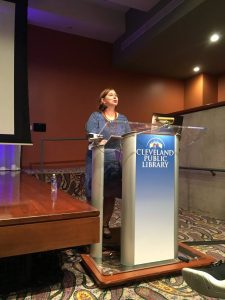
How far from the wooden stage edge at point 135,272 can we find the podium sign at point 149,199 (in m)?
0.07

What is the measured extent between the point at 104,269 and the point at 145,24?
3702 millimetres

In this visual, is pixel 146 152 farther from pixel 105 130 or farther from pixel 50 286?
pixel 50 286

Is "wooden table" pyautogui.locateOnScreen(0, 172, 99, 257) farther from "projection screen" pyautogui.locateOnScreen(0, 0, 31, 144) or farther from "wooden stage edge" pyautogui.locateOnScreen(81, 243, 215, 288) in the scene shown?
"projection screen" pyautogui.locateOnScreen(0, 0, 31, 144)

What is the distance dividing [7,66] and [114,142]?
2.49m

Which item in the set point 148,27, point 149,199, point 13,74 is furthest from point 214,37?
point 149,199

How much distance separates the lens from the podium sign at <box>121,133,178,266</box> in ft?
5.11

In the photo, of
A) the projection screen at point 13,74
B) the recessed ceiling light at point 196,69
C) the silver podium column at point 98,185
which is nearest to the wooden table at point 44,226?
the silver podium column at point 98,185

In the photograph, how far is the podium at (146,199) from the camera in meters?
1.56

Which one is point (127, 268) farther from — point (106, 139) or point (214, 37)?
point (214, 37)

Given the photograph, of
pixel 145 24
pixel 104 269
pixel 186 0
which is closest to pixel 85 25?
pixel 145 24

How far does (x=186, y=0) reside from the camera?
3207 millimetres

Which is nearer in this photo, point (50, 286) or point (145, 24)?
point (50, 286)

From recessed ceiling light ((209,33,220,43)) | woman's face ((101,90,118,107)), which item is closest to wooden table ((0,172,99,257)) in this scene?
woman's face ((101,90,118,107))

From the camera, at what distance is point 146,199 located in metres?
1.59
